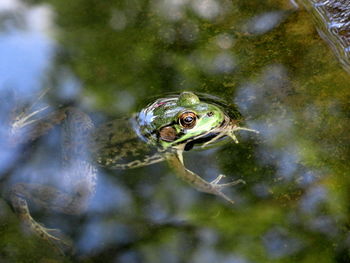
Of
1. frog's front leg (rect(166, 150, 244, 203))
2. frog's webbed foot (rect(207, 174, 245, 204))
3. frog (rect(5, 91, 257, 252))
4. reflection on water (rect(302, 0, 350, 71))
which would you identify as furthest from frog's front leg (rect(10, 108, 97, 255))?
reflection on water (rect(302, 0, 350, 71))


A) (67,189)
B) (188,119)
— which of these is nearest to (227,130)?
(188,119)

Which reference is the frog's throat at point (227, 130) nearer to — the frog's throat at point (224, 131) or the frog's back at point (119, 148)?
the frog's throat at point (224, 131)

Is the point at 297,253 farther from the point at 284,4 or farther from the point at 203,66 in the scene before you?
the point at 284,4

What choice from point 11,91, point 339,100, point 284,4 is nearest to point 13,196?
point 11,91

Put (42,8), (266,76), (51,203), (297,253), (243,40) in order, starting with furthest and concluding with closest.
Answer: (42,8), (243,40), (266,76), (51,203), (297,253)

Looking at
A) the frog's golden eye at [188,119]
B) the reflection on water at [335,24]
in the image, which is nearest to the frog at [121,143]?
the frog's golden eye at [188,119]

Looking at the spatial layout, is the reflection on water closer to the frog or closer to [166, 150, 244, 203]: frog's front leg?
the frog

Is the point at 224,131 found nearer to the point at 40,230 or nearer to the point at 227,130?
the point at 227,130
